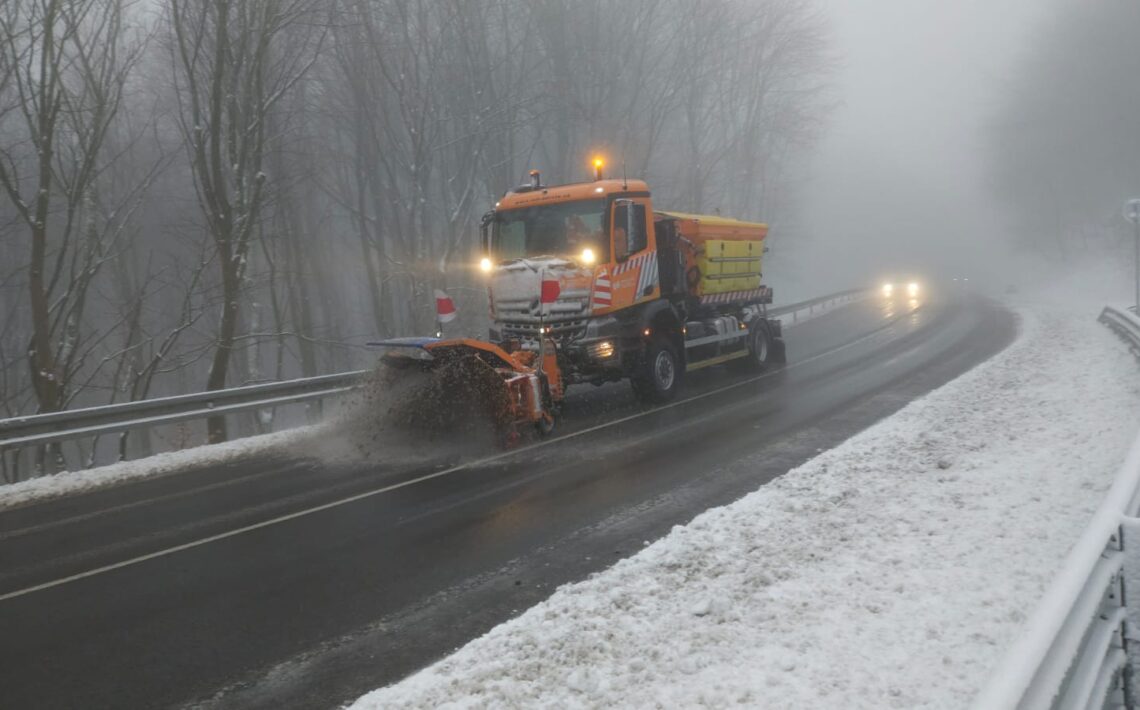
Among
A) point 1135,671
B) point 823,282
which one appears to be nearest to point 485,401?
point 1135,671

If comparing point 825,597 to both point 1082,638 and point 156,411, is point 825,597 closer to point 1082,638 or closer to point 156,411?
point 1082,638

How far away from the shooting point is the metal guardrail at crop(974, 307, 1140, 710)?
8.23ft

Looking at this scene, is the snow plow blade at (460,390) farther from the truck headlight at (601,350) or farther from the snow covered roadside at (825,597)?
the snow covered roadside at (825,597)

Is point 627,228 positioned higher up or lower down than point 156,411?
higher up

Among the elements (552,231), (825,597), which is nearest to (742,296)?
(552,231)

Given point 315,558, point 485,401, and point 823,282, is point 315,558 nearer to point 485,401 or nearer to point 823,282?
point 485,401

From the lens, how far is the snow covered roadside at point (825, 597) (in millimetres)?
3963

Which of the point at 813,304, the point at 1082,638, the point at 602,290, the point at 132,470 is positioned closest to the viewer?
the point at 1082,638

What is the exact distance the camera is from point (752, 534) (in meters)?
6.07

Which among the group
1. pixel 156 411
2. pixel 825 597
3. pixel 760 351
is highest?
pixel 156 411

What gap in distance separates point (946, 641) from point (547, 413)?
22.1 feet

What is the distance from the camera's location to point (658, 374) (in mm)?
12742

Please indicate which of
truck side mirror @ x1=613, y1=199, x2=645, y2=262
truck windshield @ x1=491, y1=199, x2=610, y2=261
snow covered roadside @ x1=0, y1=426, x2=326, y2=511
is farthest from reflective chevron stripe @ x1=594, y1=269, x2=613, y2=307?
snow covered roadside @ x1=0, y1=426, x2=326, y2=511

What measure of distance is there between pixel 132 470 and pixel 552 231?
673 centimetres
